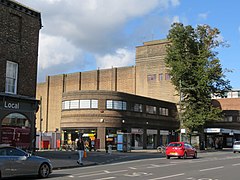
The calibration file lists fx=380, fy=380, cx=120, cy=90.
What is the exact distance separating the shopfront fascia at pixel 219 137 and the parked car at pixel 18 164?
5405cm

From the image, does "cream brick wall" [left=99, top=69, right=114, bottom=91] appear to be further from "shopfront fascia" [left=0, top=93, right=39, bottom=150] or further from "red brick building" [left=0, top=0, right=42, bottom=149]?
"shopfront fascia" [left=0, top=93, right=39, bottom=150]

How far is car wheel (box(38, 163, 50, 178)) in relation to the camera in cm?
1574

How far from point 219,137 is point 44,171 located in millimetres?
60073

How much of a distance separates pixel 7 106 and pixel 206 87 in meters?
36.0

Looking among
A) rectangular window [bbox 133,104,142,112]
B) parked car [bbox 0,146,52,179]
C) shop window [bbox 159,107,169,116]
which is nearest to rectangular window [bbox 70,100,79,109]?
rectangular window [bbox 133,104,142,112]

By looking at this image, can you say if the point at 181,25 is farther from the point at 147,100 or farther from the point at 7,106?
the point at 7,106

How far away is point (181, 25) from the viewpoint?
5841 cm

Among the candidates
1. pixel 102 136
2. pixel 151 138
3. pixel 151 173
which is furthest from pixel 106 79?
pixel 151 173

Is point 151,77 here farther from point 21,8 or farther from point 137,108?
point 21,8

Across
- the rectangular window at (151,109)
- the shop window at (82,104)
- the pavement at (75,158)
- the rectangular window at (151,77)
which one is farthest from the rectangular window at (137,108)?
the pavement at (75,158)

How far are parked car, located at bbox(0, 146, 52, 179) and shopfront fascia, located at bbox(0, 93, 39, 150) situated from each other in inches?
406

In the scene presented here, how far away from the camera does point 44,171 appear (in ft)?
52.2

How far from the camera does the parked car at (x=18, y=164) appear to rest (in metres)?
14.3

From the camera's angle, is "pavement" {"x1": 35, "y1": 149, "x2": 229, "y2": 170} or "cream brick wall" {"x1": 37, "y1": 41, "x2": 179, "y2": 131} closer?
"pavement" {"x1": 35, "y1": 149, "x2": 229, "y2": 170}
